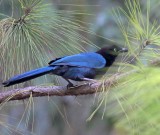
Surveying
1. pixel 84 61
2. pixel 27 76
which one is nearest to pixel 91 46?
pixel 84 61

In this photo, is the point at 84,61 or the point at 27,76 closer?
the point at 27,76

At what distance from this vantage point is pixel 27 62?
6.97ft

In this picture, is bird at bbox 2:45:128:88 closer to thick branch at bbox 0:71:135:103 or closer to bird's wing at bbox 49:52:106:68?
bird's wing at bbox 49:52:106:68

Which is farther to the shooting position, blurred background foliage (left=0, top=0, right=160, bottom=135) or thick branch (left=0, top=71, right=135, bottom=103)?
thick branch (left=0, top=71, right=135, bottom=103)

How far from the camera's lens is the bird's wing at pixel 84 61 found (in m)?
2.20

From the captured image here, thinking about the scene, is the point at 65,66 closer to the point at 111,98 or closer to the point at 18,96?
the point at 18,96

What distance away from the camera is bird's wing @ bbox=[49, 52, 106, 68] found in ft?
7.21

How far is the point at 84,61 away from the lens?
7.39 feet

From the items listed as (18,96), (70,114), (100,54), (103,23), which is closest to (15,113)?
(70,114)

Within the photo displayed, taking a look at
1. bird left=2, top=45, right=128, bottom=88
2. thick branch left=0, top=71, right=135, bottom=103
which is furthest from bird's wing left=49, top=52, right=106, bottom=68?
thick branch left=0, top=71, right=135, bottom=103

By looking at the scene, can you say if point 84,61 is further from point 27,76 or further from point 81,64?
point 27,76

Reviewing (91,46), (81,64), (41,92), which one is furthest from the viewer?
(91,46)

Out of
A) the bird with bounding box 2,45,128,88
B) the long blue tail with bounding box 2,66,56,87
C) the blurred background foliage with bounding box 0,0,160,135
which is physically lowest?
the bird with bounding box 2,45,128,88

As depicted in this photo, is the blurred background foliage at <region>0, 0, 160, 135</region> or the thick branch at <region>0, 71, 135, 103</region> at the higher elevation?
the blurred background foliage at <region>0, 0, 160, 135</region>
